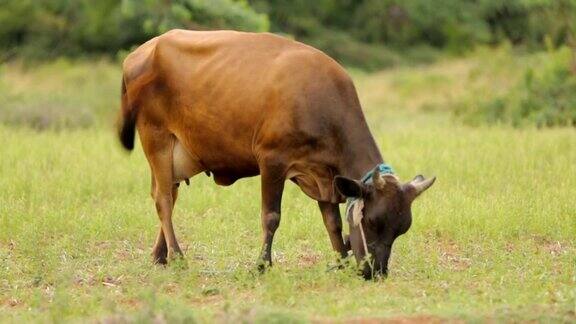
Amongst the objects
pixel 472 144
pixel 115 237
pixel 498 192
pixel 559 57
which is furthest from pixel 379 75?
pixel 115 237

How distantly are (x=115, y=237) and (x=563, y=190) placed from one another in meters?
4.38

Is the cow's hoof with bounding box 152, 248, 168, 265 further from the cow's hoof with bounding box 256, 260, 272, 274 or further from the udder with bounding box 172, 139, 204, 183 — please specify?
the cow's hoof with bounding box 256, 260, 272, 274

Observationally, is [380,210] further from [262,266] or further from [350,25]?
[350,25]

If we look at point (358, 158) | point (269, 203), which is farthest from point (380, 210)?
point (269, 203)

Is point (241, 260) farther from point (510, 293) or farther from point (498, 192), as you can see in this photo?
point (498, 192)

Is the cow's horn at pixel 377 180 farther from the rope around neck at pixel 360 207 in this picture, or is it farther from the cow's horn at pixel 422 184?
the cow's horn at pixel 422 184

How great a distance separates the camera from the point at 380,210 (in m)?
9.00

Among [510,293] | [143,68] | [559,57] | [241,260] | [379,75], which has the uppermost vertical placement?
[143,68]

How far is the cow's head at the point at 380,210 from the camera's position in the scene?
899 cm

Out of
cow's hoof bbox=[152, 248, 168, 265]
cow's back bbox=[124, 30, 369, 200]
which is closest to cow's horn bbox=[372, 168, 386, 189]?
cow's back bbox=[124, 30, 369, 200]

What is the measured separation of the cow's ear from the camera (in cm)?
895

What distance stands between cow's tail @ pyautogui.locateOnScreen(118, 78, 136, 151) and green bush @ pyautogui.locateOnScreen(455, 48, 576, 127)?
921 cm

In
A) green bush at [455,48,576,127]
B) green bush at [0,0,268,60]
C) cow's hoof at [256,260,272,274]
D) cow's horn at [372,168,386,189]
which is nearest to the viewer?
cow's horn at [372,168,386,189]

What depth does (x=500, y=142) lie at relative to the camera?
15633 mm
